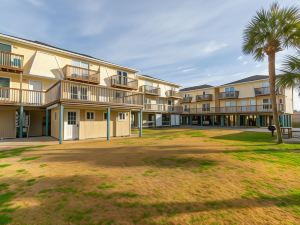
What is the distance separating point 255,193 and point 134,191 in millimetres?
3236

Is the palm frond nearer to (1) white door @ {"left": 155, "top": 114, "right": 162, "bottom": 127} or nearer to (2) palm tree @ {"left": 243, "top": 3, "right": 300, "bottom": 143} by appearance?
(2) palm tree @ {"left": 243, "top": 3, "right": 300, "bottom": 143}

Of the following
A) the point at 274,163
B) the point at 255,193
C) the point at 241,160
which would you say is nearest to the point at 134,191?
the point at 255,193

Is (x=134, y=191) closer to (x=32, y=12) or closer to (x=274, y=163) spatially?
(x=274, y=163)

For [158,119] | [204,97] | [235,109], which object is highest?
[204,97]

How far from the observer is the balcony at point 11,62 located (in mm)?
14805

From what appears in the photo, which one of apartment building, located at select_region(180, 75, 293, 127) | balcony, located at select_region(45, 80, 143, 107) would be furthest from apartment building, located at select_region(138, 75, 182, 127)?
balcony, located at select_region(45, 80, 143, 107)

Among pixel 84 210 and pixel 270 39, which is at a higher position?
pixel 270 39

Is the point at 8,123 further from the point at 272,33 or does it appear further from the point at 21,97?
the point at 272,33

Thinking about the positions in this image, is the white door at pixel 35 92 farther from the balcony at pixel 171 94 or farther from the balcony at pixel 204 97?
the balcony at pixel 204 97

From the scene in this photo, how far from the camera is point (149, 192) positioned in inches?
175

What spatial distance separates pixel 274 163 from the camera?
7414mm

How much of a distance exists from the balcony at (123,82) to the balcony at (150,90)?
553 cm

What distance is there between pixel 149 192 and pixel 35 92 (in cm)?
1736

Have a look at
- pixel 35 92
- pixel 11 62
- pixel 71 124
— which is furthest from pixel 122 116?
pixel 11 62
